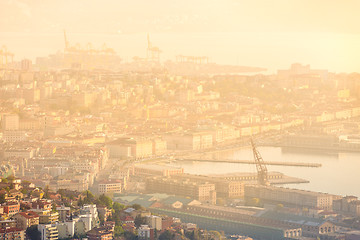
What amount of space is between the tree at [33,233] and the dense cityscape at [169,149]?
0.04 feet

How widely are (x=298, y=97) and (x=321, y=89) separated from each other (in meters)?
2.12

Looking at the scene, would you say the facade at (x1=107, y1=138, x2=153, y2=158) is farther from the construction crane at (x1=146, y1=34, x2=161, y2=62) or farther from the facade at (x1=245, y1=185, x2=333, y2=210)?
the construction crane at (x1=146, y1=34, x2=161, y2=62)

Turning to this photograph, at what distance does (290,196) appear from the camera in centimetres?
1435

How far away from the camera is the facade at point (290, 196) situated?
14000mm

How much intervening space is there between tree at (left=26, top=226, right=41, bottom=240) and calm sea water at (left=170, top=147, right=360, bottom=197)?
5.33 metres

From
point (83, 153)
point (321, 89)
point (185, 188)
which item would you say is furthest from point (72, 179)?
point (321, 89)

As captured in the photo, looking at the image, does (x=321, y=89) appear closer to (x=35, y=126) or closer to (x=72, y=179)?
(x=35, y=126)

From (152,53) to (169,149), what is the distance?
16.5 meters

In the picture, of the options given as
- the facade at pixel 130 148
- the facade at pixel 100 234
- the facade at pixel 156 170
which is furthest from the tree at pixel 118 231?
the facade at pixel 130 148

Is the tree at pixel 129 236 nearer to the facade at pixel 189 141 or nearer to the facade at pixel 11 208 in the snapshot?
the facade at pixel 11 208

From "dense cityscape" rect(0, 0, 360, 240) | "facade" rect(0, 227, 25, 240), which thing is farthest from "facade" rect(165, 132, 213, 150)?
"facade" rect(0, 227, 25, 240)

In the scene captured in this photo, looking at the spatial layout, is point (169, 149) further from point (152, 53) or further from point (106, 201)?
point (152, 53)

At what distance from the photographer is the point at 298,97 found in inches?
1156

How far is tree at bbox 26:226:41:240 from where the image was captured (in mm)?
10737
